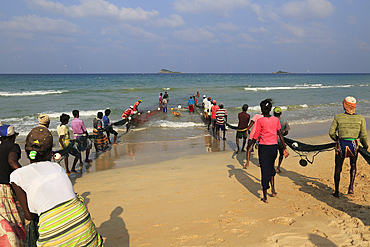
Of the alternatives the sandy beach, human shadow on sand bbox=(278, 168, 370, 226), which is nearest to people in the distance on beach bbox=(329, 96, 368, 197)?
human shadow on sand bbox=(278, 168, 370, 226)

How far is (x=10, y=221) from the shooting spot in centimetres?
276

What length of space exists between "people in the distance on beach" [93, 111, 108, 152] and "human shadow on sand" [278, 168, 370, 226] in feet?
19.8

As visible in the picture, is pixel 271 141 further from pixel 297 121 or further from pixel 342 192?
pixel 297 121

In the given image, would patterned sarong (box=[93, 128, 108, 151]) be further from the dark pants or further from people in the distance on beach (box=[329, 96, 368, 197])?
people in the distance on beach (box=[329, 96, 368, 197])

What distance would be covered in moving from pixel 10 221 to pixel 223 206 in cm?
315

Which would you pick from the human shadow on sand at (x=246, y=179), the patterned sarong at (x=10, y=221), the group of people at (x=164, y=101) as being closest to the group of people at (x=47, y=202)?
the patterned sarong at (x=10, y=221)

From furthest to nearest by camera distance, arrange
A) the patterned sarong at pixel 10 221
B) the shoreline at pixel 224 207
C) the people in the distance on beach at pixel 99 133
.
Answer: the people in the distance on beach at pixel 99 133 → the shoreline at pixel 224 207 → the patterned sarong at pixel 10 221

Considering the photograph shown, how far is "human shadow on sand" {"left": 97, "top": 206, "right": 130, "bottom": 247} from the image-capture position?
3.65 m

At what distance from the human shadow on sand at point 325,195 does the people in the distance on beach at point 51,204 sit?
12.5ft

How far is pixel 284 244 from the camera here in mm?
3324

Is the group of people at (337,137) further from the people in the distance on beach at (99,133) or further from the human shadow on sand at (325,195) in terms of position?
the people in the distance on beach at (99,133)

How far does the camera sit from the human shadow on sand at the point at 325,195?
160 inches

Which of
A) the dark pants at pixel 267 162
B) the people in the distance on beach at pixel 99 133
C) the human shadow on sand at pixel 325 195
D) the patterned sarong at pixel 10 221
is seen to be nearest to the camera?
the patterned sarong at pixel 10 221

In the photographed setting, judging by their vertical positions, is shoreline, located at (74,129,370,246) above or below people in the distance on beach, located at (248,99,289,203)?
below
